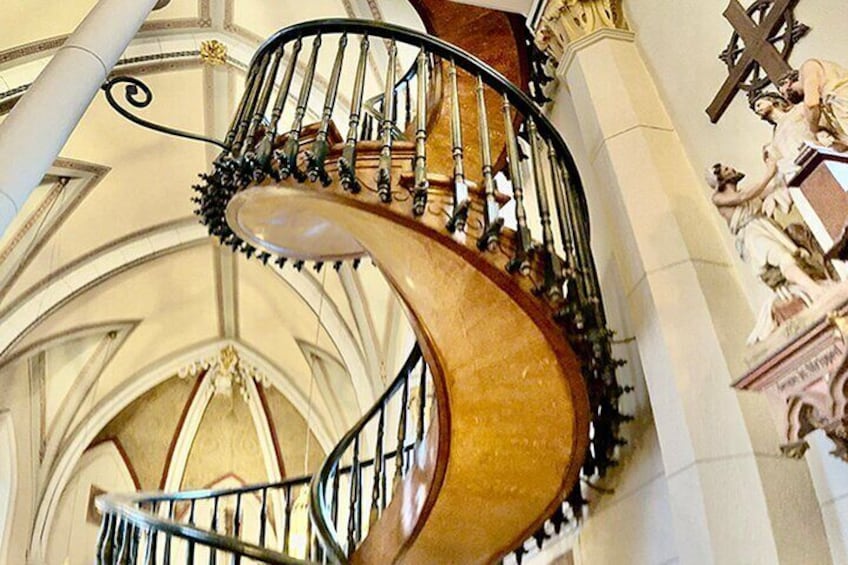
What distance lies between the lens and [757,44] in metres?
2.18

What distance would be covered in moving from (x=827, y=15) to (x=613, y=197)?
0.92m

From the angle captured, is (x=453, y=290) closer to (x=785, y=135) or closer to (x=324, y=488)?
(x=785, y=135)

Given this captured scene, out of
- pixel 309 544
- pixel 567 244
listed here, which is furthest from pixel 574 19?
pixel 309 544

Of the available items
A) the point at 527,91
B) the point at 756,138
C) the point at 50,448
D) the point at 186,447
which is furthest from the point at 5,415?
the point at 756,138

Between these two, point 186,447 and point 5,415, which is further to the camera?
point 186,447

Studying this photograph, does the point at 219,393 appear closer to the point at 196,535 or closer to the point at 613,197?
the point at 196,535

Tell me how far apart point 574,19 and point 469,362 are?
1.66 meters

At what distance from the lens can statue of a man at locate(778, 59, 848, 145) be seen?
5.24ft

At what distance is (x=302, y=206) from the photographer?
2.45 metres

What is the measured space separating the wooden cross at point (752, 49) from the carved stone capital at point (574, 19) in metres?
0.83

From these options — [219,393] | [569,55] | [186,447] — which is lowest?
[569,55]

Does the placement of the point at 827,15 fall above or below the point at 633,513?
above

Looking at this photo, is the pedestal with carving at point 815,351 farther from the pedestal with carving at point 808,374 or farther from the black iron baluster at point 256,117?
the black iron baluster at point 256,117

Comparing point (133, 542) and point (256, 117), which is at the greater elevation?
point (256, 117)
